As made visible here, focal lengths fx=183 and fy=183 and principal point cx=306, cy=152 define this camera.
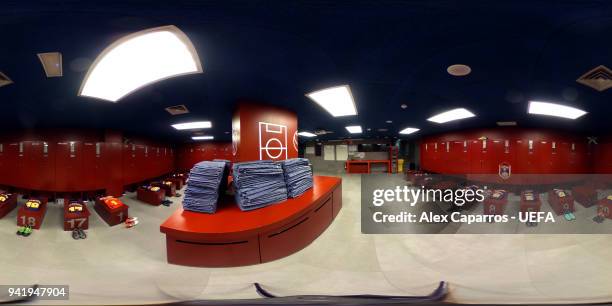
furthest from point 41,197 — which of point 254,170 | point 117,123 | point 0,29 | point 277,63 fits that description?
point 277,63

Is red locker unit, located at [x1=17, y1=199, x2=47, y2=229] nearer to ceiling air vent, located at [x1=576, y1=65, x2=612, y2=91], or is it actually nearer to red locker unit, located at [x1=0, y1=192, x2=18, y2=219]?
red locker unit, located at [x1=0, y1=192, x2=18, y2=219]

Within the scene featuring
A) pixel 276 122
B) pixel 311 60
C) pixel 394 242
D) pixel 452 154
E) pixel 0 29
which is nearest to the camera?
pixel 0 29

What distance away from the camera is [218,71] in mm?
1075

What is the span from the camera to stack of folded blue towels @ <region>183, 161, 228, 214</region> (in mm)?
973

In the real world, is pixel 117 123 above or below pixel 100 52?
below

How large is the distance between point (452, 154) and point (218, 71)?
3.03 m

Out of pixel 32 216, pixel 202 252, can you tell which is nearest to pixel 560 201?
pixel 202 252

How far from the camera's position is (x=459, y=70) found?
1.20m

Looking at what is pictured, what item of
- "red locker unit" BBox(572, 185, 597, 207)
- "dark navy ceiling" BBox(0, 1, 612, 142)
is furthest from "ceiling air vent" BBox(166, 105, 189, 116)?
"red locker unit" BBox(572, 185, 597, 207)

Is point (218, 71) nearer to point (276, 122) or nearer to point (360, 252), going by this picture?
point (276, 122)

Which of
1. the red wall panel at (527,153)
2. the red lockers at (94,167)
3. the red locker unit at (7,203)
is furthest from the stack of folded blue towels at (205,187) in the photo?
the red wall panel at (527,153)

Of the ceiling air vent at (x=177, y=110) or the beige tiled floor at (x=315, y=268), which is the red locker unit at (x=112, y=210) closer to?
the beige tiled floor at (x=315, y=268)

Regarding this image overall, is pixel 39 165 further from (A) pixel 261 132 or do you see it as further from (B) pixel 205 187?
(A) pixel 261 132

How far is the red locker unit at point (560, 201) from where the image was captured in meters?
1.60
